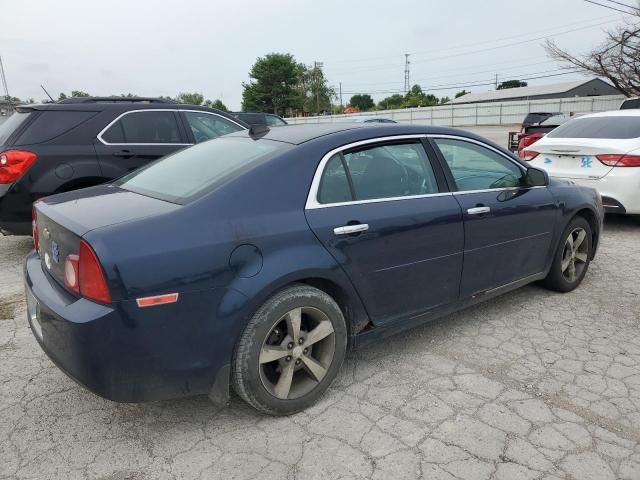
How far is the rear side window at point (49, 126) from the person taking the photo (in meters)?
5.11

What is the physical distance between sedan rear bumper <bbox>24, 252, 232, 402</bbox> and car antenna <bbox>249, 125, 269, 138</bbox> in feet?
4.45

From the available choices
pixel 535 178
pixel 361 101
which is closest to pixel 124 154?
pixel 535 178

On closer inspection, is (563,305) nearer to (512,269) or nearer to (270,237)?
(512,269)

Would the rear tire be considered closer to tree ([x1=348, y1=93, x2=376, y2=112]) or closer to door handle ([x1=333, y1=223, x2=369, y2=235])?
door handle ([x1=333, y1=223, x2=369, y2=235])

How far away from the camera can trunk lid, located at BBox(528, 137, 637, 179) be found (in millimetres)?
6223

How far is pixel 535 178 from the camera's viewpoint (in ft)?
13.0

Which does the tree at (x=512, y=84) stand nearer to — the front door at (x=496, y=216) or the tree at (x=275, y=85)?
the tree at (x=275, y=85)

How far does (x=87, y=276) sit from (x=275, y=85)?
242ft

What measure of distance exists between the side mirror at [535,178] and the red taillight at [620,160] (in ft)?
9.19

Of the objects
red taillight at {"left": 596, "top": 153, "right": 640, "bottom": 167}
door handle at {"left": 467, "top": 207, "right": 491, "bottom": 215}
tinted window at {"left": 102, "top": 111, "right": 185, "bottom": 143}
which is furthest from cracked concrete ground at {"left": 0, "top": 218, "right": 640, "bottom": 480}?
red taillight at {"left": 596, "top": 153, "right": 640, "bottom": 167}

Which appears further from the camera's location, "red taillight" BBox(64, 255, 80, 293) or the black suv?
the black suv

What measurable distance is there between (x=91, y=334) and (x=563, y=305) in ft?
12.0

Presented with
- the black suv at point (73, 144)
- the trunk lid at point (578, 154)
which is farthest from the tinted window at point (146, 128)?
the trunk lid at point (578, 154)

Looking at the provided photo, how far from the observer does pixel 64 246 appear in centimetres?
248
